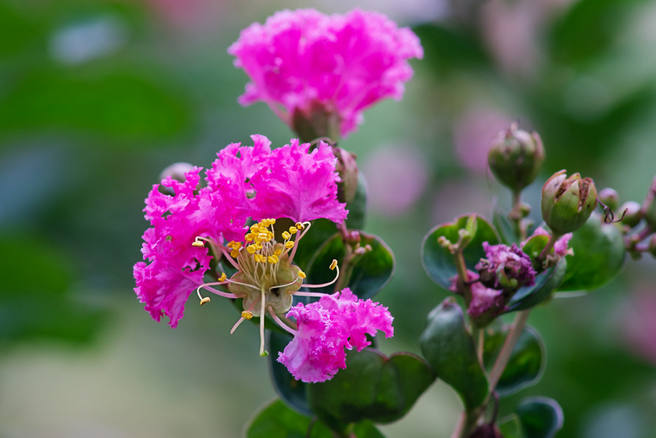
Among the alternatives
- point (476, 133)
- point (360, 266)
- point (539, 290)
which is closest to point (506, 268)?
point (539, 290)

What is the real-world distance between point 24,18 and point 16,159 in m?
0.75

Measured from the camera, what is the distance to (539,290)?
0.70 metres

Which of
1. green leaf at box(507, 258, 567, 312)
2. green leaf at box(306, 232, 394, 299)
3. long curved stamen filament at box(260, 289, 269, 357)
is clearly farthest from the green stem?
long curved stamen filament at box(260, 289, 269, 357)

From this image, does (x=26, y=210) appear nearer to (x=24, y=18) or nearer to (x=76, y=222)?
(x=76, y=222)

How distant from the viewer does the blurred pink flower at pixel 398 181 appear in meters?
2.50

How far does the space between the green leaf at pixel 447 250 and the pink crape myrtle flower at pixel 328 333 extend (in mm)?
150

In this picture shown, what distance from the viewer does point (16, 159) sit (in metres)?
2.40

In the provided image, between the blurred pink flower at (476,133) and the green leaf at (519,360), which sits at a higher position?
the green leaf at (519,360)

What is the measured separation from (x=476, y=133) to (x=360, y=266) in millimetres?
1810

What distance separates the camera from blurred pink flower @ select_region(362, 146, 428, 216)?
8.21 ft

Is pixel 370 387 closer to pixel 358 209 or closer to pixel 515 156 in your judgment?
pixel 358 209

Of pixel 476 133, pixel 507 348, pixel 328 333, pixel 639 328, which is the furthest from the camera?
pixel 476 133

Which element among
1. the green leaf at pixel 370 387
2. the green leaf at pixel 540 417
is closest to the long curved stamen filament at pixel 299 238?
the green leaf at pixel 370 387

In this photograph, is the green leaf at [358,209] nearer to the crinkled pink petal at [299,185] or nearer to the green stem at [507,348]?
the crinkled pink petal at [299,185]
